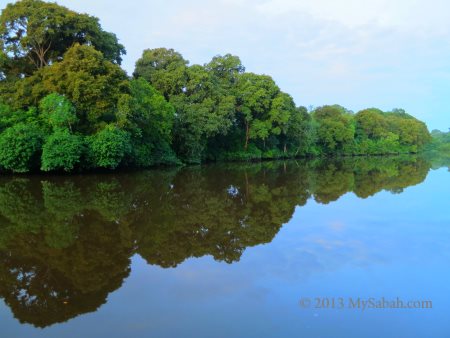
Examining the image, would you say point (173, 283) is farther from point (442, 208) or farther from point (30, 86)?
point (30, 86)

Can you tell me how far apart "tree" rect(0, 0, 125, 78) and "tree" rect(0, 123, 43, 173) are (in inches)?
257

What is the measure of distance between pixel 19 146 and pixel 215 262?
706 inches

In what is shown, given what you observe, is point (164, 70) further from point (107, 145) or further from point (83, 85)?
point (107, 145)

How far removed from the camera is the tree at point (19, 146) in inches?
841

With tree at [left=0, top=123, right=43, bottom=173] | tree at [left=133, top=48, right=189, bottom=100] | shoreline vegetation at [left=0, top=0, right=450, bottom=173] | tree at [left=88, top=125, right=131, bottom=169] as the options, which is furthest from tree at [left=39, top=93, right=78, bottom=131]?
tree at [left=133, top=48, right=189, bottom=100]

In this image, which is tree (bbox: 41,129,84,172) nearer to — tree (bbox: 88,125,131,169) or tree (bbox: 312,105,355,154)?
tree (bbox: 88,125,131,169)

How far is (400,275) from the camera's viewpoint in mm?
6781

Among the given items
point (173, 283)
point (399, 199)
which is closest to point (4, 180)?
point (173, 283)

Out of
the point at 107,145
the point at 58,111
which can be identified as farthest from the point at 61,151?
the point at 107,145

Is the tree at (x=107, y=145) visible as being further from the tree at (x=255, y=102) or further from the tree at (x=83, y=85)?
the tree at (x=255, y=102)

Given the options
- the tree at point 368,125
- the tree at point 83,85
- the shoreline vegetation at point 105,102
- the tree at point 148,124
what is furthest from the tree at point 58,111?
the tree at point 368,125

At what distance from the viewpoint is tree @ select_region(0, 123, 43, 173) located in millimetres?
21359

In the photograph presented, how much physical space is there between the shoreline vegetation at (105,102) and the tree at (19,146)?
0.05m

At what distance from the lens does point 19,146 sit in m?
21.3
